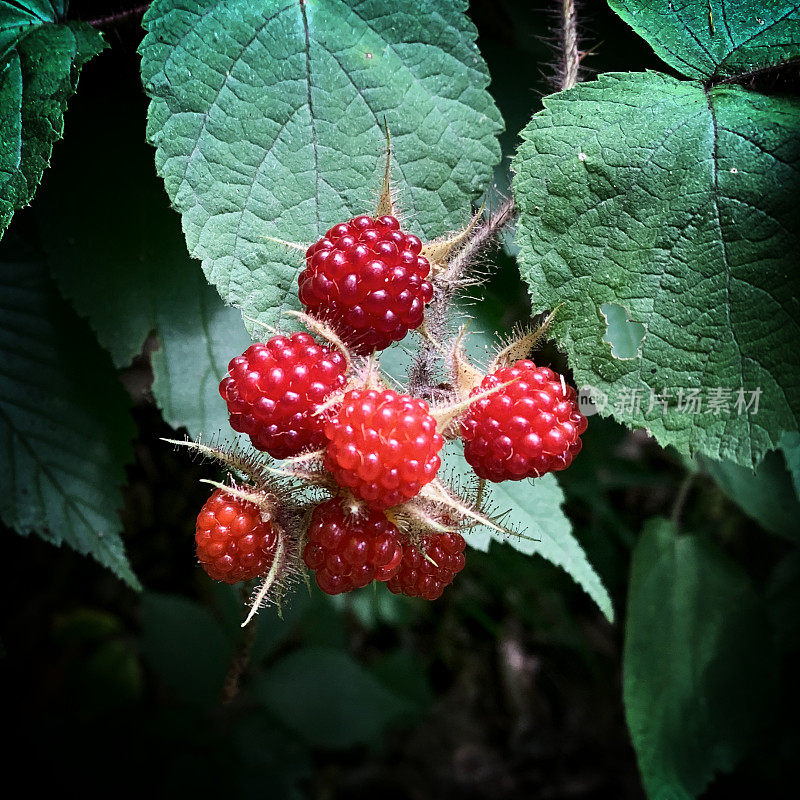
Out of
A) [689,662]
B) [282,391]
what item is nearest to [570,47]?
[282,391]

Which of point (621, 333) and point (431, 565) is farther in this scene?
point (621, 333)

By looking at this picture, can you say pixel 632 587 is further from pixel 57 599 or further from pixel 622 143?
pixel 57 599

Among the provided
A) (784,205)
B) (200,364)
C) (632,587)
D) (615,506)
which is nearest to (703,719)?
(632,587)

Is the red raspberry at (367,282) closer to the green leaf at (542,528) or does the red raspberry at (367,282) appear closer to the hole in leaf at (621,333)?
the green leaf at (542,528)

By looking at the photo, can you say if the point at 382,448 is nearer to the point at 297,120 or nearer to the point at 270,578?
the point at 270,578

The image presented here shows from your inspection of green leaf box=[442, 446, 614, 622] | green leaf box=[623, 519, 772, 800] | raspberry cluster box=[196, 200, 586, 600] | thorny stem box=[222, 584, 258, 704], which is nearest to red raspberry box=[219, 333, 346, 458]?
raspberry cluster box=[196, 200, 586, 600]

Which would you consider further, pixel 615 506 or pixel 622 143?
pixel 615 506

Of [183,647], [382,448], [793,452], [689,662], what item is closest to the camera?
[382,448]
